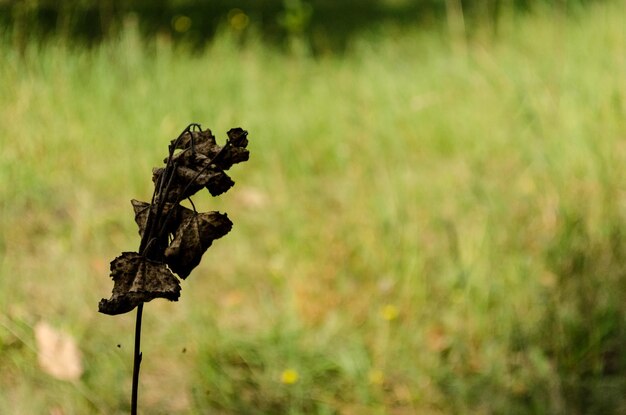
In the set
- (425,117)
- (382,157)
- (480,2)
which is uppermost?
(480,2)

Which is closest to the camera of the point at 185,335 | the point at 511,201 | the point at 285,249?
the point at 185,335

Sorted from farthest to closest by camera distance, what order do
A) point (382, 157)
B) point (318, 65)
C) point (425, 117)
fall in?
point (318, 65)
point (425, 117)
point (382, 157)

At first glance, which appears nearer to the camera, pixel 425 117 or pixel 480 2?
pixel 425 117

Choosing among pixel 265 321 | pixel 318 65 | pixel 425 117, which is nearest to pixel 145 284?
pixel 265 321

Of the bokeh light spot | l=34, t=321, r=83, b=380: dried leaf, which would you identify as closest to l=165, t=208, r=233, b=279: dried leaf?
l=34, t=321, r=83, b=380: dried leaf

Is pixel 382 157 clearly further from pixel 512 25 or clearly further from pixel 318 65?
pixel 512 25

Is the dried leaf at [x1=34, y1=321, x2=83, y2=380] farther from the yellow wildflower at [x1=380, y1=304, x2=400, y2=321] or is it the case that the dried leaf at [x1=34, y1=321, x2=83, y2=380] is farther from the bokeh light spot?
the bokeh light spot

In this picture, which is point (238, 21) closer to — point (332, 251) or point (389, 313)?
point (332, 251)

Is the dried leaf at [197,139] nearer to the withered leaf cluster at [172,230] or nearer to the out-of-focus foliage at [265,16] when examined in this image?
the withered leaf cluster at [172,230]
